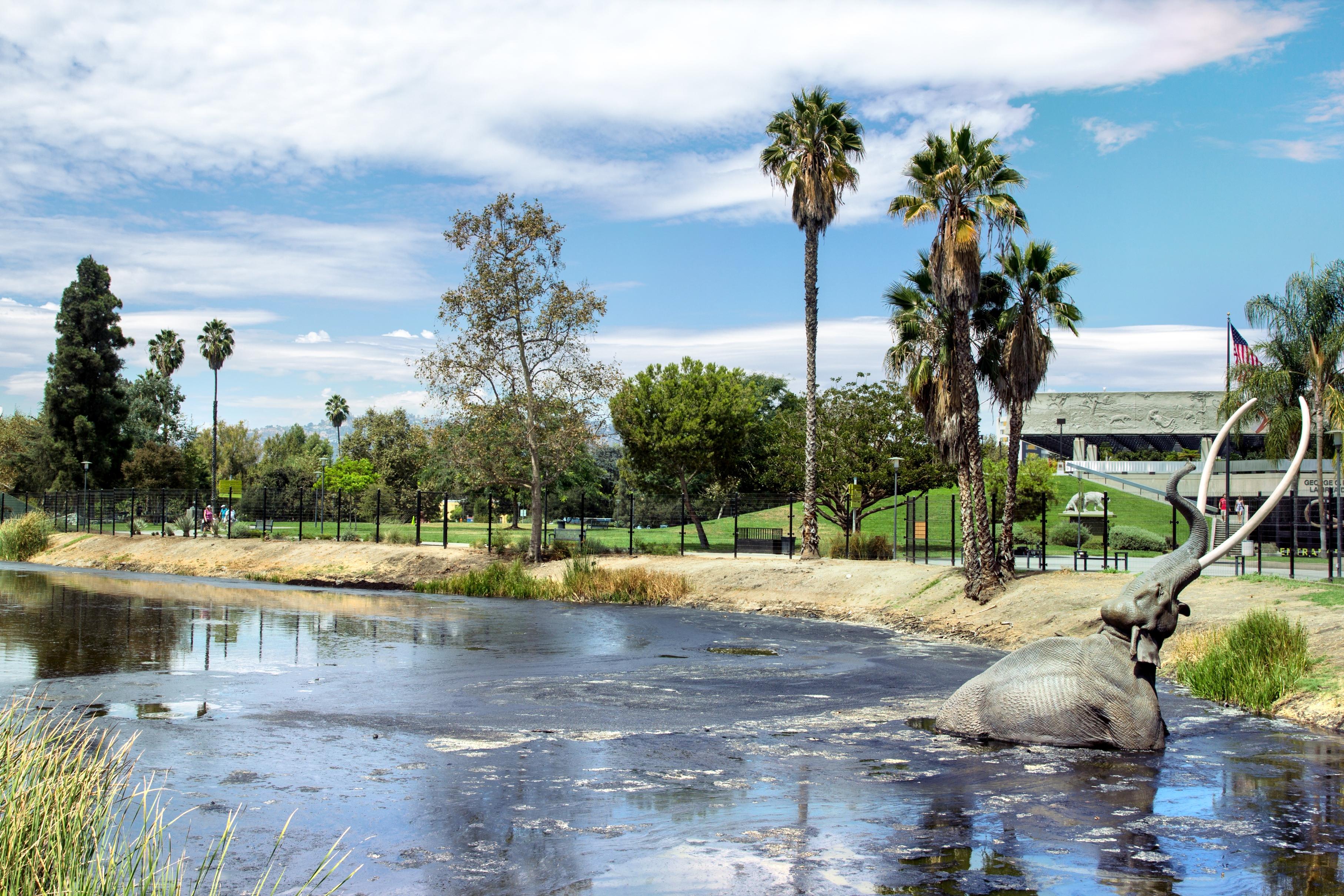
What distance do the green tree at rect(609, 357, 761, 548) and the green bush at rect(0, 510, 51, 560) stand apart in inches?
998

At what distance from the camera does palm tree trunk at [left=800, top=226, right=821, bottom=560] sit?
105 feet

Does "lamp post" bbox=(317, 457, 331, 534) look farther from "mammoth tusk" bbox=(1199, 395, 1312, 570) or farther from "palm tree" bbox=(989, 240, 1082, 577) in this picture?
"mammoth tusk" bbox=(1199, 395, 1312, 570)

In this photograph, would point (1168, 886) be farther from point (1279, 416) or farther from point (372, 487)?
point (372, 487)

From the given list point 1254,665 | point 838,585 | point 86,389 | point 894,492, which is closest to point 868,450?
point 894,492

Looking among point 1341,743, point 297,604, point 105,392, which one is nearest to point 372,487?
point 105,392

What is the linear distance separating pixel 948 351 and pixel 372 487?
73.5 meters

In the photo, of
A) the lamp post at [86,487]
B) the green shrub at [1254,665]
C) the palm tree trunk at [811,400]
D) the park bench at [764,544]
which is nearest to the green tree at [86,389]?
the lamp post at [86,487]

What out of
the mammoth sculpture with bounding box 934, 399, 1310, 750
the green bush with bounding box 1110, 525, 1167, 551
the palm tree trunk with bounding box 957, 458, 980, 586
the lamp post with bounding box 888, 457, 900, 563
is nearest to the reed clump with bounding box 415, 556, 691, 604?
the lamp post with bounding box 888, 457, 900, 563

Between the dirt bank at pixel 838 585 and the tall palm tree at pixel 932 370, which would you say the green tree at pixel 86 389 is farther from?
the tall palm tree at pixel 932 370

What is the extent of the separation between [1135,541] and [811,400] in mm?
24802

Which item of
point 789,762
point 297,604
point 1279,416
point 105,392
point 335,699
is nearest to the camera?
point 789,762

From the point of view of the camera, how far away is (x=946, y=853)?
6.91m

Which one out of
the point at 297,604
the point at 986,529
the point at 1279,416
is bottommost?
the point at 297,604

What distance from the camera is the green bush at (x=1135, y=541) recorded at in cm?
4912
